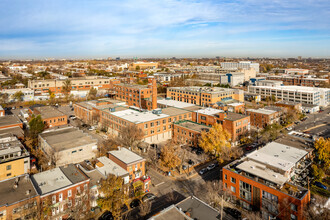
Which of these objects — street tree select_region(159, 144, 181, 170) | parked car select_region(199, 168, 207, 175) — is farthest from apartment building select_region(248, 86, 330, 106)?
street tree select_region(159, 144, 181, 170)

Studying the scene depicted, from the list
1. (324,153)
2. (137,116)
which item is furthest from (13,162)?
(324,153)

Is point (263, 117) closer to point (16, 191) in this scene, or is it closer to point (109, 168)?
point (109, 168)

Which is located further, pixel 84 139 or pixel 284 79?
pixel 284 79

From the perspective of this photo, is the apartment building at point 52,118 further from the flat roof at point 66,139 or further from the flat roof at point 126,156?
the flat roof at point 126,156

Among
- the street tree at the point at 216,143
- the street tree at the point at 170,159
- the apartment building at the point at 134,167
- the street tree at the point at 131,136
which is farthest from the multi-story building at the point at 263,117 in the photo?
the apartment building at the point at 134,167

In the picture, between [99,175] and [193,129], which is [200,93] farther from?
[99,175]

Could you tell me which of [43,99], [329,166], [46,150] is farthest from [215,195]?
[43,99]
